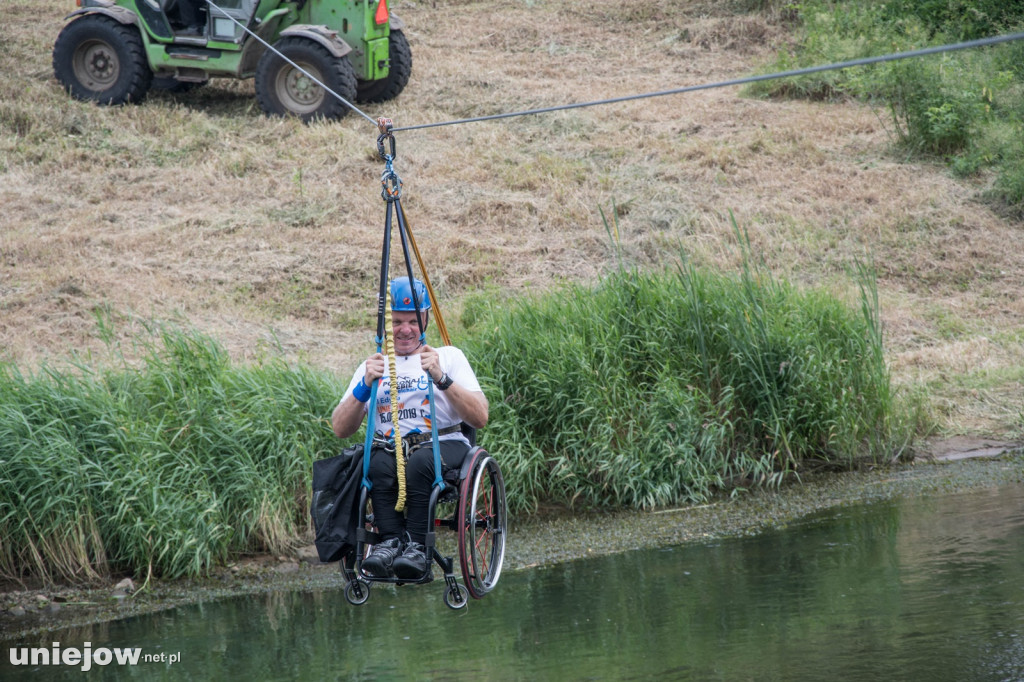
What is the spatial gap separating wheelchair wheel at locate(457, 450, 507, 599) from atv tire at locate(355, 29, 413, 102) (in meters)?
11.6

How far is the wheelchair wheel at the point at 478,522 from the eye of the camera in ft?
16.6

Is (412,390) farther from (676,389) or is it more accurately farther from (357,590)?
(676,389)

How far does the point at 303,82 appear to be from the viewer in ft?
51.6

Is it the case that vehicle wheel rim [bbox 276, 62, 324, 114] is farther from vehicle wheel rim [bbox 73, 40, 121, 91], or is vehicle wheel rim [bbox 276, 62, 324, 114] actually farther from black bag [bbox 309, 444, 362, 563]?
black bag [bbox 309, 444, 362, 563]

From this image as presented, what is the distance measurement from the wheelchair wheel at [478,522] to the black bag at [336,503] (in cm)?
49

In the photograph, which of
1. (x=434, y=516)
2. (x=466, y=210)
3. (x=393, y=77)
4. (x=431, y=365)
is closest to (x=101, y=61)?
(x=393, y=77)

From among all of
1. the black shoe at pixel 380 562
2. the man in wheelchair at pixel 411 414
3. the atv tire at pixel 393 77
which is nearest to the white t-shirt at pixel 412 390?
the man in wheelchair at pixel 411 414

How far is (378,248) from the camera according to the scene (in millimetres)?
13328

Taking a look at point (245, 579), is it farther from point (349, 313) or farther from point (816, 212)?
point (816, 212)

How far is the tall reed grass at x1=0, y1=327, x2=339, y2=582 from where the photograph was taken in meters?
8.02

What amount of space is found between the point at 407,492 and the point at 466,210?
9.12m

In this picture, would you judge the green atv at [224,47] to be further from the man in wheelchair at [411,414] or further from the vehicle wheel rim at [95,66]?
the man in wheelchair at [411,414]

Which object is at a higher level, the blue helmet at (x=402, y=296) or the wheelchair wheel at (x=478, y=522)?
the blue helmet at (x=402, y=296)

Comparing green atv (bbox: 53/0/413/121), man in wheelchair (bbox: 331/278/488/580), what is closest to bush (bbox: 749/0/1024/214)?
green atv (bbox: 53/0/413/121)
